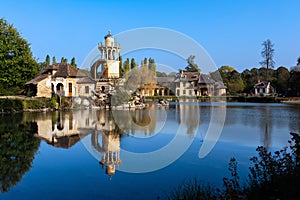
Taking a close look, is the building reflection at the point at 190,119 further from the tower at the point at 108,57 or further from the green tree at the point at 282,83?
the green tree at the point at 282,83

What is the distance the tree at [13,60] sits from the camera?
28641 mm

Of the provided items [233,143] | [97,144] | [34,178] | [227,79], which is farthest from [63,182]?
[227,79]

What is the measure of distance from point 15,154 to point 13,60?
79.2ft

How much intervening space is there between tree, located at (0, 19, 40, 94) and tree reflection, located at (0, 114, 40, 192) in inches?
749

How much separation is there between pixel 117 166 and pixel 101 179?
1.06 metres

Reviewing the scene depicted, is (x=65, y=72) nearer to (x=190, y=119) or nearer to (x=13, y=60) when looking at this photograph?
(x=13, y=60)

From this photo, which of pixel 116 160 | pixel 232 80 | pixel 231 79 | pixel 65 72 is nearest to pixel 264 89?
pixel 232 80

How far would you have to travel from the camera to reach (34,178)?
5.88 meters

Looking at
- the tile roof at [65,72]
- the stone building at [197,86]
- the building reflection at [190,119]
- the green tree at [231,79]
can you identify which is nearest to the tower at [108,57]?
the tile roof at [65,72]

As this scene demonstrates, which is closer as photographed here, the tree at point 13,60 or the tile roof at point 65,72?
the tree at point 13,60

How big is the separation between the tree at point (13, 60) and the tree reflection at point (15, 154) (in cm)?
1902

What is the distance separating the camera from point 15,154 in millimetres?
7828

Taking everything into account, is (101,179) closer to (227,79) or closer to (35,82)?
(35,82)

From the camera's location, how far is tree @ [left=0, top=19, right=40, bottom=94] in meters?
28.6
